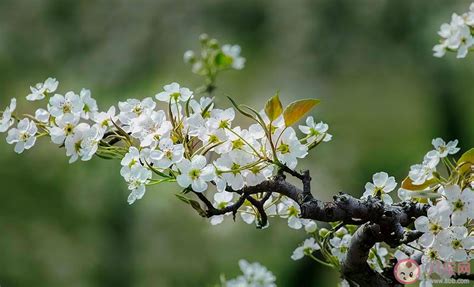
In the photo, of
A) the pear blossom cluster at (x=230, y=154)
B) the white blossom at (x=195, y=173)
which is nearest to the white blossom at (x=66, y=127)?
the pear blossom cluster at (x=230, y=154)

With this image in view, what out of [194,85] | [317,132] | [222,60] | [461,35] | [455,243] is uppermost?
[194,85]

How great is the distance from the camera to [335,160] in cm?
326

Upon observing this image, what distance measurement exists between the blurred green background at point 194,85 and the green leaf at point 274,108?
2.13 metres

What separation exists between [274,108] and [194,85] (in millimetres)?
2787

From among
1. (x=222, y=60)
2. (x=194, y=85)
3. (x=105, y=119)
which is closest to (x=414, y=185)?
(x=105, y=119)

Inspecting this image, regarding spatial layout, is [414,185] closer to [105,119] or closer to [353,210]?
[353,210]

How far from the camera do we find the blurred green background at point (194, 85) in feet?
9.62

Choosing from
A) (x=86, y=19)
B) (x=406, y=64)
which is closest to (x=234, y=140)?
(x=406, y=64)

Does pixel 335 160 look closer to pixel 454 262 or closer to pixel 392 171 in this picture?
pixel 392 171

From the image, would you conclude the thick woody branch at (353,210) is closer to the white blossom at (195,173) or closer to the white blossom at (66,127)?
Answer: the white blossom at (195,173)

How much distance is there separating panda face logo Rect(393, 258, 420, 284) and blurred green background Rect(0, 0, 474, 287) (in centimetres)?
204

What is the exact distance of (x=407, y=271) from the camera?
0.67 m

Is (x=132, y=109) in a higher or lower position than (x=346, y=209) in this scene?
higher

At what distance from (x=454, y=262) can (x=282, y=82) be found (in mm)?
3103
